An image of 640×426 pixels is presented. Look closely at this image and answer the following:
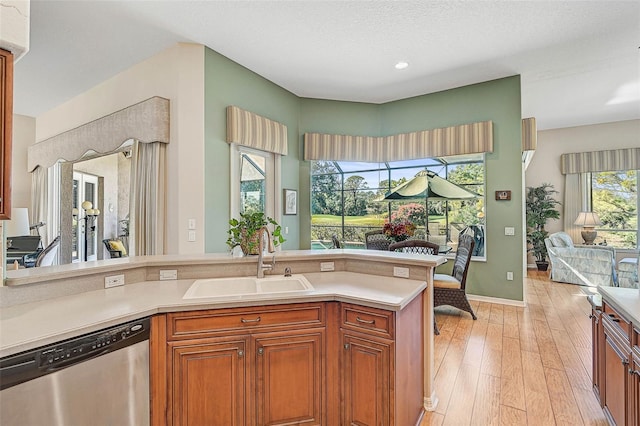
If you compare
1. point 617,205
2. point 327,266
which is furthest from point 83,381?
point 617,205

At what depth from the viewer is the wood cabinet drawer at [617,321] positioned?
1593mm

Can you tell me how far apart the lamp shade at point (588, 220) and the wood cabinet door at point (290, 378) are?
7.40 meters

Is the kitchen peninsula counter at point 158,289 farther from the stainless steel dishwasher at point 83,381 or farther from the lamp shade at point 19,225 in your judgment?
the lamp shade at point 19,225

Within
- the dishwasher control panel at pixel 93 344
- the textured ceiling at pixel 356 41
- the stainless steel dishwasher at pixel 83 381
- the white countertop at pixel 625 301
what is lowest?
the stainless steel dishwasher at pixel 83 381

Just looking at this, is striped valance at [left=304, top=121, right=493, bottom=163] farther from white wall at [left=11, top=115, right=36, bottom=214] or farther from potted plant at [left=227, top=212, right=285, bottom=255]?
white wall at [left=11, top=115, right=36, bottom=214]

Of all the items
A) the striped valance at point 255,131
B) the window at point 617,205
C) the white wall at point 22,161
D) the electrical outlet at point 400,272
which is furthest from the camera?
the window at point 617,205

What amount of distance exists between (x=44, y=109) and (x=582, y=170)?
11264mm

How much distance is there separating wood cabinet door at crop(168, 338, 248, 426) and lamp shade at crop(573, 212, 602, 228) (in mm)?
7815

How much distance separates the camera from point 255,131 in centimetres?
422

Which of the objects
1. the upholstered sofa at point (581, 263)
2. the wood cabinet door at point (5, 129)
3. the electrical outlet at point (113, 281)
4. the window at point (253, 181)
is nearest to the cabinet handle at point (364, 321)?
the electrical outlet at point (113, 281)

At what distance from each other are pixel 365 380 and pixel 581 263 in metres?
5.89

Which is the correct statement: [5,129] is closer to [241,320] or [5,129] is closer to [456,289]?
[241,320]

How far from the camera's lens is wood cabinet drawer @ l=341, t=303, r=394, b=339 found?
168 centimetres

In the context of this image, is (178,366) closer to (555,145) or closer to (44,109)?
(44,109)
